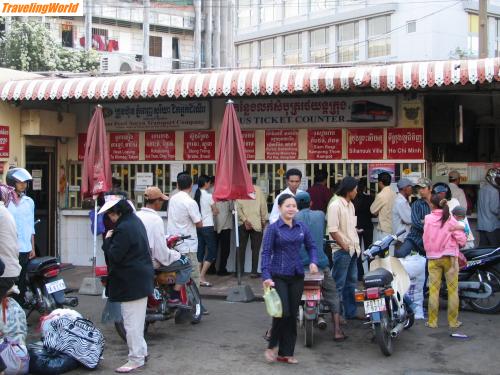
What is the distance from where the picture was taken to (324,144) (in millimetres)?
11016

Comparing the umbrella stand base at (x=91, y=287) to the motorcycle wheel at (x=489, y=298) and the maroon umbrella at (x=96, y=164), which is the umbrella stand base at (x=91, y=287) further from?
the motorcycle wheel at (x=489, y=298)

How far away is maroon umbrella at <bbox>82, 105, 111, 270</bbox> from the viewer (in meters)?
9.82

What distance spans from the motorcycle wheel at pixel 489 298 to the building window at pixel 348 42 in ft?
87.2

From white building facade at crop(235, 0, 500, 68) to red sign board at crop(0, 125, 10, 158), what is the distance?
20565 millimetres

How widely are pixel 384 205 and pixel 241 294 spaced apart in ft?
8.19

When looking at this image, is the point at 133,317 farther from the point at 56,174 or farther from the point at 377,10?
the point at 377,10

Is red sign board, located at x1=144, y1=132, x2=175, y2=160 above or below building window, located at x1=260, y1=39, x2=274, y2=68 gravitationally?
below

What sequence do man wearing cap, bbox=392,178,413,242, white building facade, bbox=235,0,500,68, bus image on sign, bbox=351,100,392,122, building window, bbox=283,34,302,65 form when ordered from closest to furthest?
man wearing cap, bbox=392,178,413,242, bus image on sign, bbox=351,100,392,122, white building facade, bbox=235,0,500,68, building window, bbox=283,34,302,65

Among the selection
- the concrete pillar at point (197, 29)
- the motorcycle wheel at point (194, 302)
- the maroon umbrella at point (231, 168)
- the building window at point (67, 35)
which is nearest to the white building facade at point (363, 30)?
the concrete pillar at point (197, 29)

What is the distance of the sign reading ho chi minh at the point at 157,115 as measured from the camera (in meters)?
11.6

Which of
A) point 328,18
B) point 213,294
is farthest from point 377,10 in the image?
point 213,294

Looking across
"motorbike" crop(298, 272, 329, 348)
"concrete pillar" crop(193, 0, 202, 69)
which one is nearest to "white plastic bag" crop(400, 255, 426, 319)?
"motorbike" crop(298, 272, 329, 348)

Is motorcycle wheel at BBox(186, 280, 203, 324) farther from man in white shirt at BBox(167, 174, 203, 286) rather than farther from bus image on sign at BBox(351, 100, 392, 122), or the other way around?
bus image on sign at BBox(351, 100, 392, 122)

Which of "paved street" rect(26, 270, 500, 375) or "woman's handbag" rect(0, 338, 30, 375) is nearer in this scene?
"woman's handbag" rect(0, 338, 30, 375)
